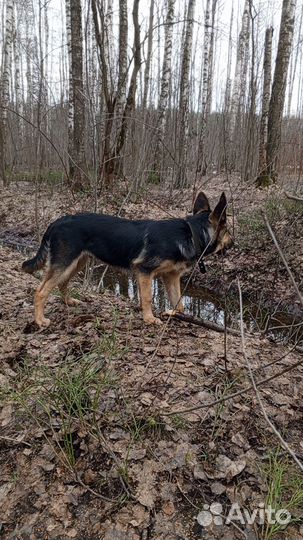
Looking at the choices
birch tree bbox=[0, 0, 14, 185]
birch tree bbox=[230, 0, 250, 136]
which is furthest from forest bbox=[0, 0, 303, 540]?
birch tree bbox=[230, 0, 250, 136]

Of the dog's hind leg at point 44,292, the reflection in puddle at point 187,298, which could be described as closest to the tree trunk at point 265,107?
the reflection in puddle at point 187,298

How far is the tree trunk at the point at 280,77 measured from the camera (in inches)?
432

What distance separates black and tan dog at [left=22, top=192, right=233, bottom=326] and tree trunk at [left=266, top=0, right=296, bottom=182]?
7.55 metres

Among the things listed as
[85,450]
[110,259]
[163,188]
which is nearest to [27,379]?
[85,450]

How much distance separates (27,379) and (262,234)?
6.09 meters

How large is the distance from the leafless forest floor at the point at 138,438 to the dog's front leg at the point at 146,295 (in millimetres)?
249

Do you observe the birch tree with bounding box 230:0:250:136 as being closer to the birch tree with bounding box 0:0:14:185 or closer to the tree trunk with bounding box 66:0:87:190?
the tree trunk with bounding box 66:0:87:190

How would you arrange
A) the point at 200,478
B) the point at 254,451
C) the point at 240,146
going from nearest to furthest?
the point at 200,478 → the point at 254,451 → the point at 240,146

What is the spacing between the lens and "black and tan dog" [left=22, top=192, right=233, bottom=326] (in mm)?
4289

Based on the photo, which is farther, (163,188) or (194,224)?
(163,188)

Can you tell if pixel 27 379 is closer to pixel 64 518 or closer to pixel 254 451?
pixel 64 518

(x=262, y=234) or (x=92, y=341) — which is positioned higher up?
(x=262, y=234)

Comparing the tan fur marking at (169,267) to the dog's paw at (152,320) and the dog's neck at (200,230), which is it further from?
the dog's paw at (152,320)

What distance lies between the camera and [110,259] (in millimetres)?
4508
